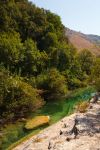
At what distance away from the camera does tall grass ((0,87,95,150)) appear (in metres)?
48.7

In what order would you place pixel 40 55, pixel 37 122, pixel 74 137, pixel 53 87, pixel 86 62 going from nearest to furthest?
pixel 74 137 < pixel 37 122 < pixel 53 87 < pixel 40 55 < pixel 86 62

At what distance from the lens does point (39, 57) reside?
9069 cm

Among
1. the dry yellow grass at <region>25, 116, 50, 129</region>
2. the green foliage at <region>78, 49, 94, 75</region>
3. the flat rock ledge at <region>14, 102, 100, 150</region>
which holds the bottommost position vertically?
the dry yellow grass at <region>25, 116, 50, 129</region>

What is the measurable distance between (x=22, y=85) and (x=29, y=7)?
45.5m

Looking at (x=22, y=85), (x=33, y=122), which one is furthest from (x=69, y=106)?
(x=33, y=122)

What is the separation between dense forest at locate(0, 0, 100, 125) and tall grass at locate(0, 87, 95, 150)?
6.62 feet

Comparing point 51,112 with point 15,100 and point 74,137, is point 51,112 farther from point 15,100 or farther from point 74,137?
point 74,137

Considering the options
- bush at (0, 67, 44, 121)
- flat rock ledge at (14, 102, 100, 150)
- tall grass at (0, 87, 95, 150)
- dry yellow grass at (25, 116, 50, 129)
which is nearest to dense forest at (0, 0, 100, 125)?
tall grass at (0, 87, 95, 150)

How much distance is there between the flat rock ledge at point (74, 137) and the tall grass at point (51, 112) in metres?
4.39

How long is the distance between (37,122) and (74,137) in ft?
59.4

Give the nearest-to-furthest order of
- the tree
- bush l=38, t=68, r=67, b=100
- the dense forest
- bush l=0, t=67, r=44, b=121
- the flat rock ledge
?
the flat rock ledge → bush l=0, t=67, r=44, b=121 → bush l=38, t=68, r=67, b=100 → the dense forest → the tree

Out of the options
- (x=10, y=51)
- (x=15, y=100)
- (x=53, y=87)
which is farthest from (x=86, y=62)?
(x=15, y=100)

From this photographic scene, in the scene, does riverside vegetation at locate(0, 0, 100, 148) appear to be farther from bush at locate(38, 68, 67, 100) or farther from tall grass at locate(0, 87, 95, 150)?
tall grass at locate(0, 87, 95, 150)

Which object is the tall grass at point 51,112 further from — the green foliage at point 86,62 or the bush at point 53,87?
the green foliage at point 86,62
